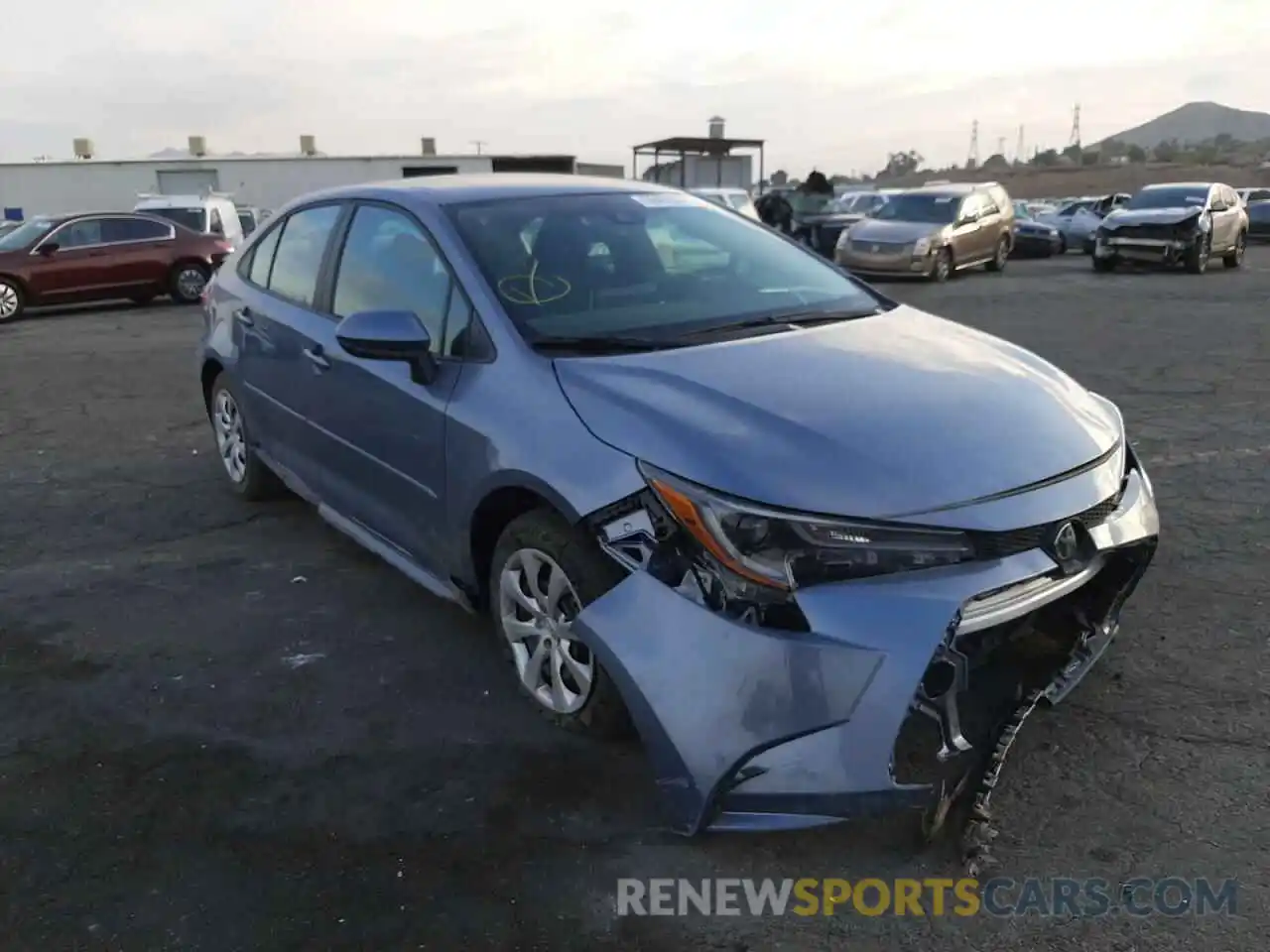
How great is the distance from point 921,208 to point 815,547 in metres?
18.7

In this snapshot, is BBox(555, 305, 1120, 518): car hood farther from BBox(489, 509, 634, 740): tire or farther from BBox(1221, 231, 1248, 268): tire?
BBox(1221, 231, 1248, 268): tire

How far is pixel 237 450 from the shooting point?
559 cm

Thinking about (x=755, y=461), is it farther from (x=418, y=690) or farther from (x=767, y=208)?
(x=767, y=208)

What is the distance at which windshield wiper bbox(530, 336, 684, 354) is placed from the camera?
3.28 m

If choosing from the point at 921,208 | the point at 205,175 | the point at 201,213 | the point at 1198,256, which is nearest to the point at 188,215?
the point at 201,213

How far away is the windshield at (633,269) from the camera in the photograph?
3.51m

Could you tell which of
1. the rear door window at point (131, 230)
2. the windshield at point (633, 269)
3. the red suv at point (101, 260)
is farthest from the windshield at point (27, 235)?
the windshield at point (633, 269)

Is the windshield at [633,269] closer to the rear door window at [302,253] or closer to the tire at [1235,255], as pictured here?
the rear door window at [302,253]

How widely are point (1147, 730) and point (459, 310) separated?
8.17 feet

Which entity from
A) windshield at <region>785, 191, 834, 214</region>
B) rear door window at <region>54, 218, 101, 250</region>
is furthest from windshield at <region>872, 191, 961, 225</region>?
rear door window at <region>54, 218, 101, 250</region>

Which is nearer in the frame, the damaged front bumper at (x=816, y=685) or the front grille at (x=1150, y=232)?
the damaged front bumper at (x=816, y=685)

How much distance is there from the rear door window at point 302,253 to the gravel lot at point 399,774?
1.19m

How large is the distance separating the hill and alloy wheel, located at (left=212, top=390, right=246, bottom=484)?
17809 centimetres

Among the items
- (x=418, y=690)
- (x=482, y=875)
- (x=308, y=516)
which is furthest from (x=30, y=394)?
(x=482, y=875)
